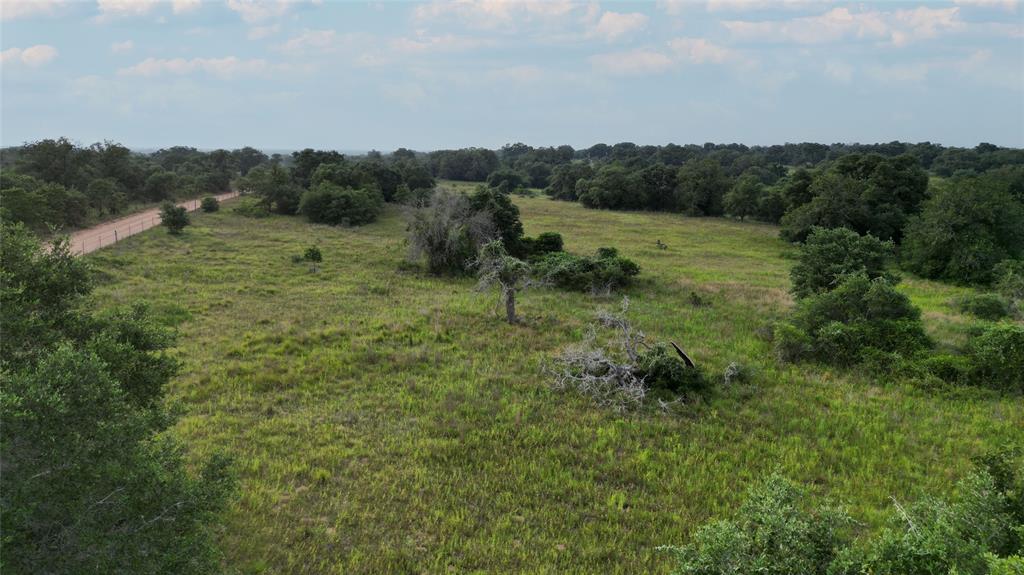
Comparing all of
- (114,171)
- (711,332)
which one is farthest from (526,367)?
(114,171)

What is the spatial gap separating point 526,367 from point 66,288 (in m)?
11.7

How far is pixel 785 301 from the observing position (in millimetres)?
26203

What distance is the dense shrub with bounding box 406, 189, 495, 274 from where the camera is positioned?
31.4m

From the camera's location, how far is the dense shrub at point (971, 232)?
105 feet

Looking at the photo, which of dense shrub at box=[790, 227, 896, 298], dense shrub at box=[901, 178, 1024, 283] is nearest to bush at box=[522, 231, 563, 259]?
dense shrub at box=[790, 227, 896, 298]

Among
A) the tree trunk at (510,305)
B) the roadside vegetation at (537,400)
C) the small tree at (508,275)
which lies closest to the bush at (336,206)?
the roadside vegetation at (537,400)

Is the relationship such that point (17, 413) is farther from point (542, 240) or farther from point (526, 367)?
point (542, 240)

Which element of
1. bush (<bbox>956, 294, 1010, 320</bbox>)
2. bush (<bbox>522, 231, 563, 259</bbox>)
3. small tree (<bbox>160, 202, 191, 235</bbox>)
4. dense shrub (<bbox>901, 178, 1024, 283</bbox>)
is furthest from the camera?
small tree (<bbox>160, 202, 191, 235</bbox>)

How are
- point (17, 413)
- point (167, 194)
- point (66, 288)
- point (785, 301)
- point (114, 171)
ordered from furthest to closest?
point (167, 194)
point (114, 171)
point (785, 301)
point (66, 288)
point (17, 413)

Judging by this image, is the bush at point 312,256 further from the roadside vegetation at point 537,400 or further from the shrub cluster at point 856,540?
the shrub cluster at point 856,540

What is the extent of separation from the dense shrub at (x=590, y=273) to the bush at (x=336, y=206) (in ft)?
89.9

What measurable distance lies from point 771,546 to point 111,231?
47502mm

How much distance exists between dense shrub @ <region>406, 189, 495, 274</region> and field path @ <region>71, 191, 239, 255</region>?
686 inches

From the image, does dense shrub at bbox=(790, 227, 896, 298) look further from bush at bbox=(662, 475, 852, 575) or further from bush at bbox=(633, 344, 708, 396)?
bush at bbox=(662, 475, 852, 575)
